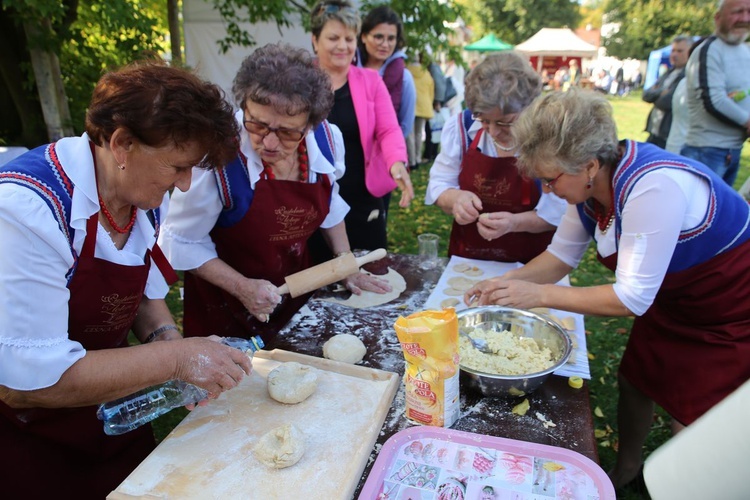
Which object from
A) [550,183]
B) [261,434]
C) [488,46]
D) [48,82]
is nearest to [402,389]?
[261,434]

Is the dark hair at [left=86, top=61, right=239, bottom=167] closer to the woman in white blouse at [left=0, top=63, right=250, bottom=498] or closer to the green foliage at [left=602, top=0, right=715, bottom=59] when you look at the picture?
the woman in white blouse at [left=0, top=63, right=250, bottom=498]

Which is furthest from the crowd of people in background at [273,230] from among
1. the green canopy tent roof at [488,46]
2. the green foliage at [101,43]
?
the green canopy tent roof at [488,46]

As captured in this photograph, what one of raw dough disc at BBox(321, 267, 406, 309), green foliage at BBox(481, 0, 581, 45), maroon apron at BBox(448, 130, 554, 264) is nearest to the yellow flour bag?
raw dough disc at BBox(321, 267, 406, 309)

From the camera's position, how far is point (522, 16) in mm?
36812

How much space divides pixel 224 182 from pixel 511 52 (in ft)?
5.71

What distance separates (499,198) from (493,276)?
473mm

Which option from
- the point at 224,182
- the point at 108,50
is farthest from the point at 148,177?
the point at 108,50

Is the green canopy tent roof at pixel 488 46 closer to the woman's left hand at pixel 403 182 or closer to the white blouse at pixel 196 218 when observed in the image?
the woman's left hand at pixel 403 182

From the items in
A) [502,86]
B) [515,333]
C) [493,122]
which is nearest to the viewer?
[515,333]

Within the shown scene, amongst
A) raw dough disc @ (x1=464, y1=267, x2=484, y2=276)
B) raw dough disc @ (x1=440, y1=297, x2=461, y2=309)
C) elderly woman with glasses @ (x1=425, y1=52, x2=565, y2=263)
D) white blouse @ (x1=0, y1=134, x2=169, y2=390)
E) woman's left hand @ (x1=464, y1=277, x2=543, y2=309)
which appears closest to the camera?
white blouse @ (x1=0, y1=134, x2=169, y2=390)

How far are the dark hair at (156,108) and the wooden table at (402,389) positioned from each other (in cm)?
100

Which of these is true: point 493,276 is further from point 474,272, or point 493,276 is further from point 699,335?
→ point 699,335

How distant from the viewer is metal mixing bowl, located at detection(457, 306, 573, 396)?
1.72 m

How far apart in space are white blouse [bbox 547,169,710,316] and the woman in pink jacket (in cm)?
141
